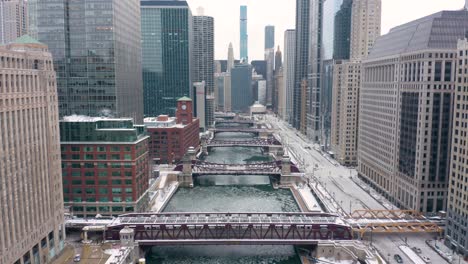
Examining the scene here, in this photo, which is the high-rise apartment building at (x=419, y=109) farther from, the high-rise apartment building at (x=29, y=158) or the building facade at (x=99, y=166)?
the high-rise apartment building at (x=29, y=158)

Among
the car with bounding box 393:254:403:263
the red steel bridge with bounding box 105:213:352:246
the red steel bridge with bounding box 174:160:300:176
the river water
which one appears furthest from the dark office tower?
the car with bounding box 393:254:403:263

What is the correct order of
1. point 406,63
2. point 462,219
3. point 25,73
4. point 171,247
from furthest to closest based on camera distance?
1. point 406,63
2. point 171,247
3. point 462,219
4. point 25,73

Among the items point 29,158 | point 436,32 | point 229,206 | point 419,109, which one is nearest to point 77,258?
point 29,158

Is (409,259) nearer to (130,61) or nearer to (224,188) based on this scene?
(224,188)

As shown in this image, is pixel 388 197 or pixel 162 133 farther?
pixel 162 133

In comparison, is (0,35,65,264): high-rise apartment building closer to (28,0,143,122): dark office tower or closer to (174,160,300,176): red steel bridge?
(28,0,143,122): dark office tower

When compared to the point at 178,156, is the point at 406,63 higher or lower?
higher

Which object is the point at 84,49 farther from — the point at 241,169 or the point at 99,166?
the point at 241,169

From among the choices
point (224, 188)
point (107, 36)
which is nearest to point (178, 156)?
point (224, 188)

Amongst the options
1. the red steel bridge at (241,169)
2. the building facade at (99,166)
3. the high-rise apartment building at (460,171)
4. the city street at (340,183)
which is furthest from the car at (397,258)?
the red steel bridge at (241,169)
